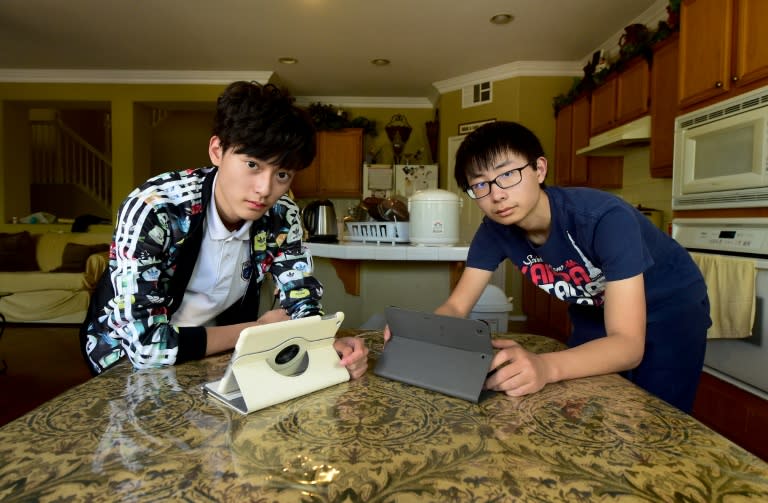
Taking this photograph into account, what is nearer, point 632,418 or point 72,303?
point 632,418

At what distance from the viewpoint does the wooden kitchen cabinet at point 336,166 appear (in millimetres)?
6348

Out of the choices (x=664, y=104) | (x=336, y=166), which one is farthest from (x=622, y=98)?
(x=336, y=166)

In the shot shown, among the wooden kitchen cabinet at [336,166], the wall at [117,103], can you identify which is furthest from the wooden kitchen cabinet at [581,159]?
the wall at [117,103]

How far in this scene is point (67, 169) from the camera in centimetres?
796

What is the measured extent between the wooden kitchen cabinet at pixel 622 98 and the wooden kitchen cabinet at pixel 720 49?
30.5 inches

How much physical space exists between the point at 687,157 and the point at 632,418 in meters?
2.45

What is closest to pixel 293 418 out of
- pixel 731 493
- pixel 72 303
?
pixel 731 493

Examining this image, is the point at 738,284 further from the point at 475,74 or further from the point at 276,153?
the point at 475,74

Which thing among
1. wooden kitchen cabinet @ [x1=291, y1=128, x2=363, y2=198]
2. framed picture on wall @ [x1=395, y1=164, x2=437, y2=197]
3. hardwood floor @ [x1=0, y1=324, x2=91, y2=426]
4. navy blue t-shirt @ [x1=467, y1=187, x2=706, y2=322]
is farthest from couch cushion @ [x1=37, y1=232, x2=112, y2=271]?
navy blue t-shirt @ [x1=467, y1=187, x2=706, y2=322]

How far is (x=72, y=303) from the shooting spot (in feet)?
16.0

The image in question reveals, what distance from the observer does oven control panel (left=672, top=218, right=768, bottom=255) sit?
2135mm

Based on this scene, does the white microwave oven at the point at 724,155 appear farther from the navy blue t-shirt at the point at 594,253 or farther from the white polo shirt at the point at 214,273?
the white polo shirt at the point at 214,273

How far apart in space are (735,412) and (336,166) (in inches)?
200

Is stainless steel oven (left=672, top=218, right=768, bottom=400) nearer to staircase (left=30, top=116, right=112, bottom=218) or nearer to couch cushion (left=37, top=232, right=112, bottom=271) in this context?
couch cushion (left=37, top=232, right=112, bottom=271)
